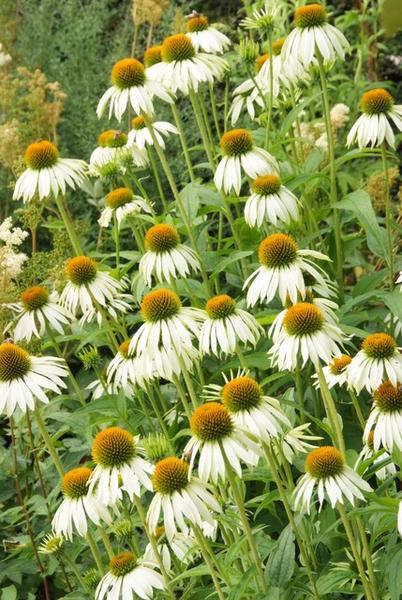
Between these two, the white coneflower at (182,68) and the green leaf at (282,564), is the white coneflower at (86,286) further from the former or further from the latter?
the green leaf at (282,564)

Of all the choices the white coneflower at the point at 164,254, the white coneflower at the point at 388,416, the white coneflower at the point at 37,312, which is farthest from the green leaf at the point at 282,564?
the white coneflower at the point at 37,312

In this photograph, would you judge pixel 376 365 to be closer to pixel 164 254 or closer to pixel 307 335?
pixel 307 335

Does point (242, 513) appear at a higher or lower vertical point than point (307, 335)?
lower

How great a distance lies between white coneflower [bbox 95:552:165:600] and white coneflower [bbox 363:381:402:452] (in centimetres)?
51

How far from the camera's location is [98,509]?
1.97 meters

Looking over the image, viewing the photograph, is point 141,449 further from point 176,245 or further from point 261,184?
point 261,184

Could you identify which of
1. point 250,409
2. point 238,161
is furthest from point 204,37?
point 250,409

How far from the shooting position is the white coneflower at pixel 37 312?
2.55m

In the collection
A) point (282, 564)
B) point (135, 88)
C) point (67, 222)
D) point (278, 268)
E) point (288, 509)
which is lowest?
point (282, 564)

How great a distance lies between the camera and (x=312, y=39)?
2648 mm

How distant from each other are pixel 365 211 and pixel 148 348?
79 centimetres

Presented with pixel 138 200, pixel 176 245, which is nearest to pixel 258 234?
pixel 138 200

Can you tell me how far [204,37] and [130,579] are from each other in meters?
1.56

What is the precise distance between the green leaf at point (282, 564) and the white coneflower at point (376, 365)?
0.33 metres
